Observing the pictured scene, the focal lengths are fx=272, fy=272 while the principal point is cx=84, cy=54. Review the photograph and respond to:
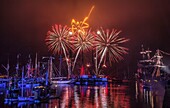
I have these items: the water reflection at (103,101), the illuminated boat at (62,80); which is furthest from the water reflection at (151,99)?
the illuminated boat at (62,80)

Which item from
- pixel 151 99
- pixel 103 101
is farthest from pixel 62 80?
pixel 103 101

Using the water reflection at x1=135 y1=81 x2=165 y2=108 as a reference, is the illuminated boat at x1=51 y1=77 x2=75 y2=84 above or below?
above

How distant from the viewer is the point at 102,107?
31.9 m

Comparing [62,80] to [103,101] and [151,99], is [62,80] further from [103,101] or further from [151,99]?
[103,101]

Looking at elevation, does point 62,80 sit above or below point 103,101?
above

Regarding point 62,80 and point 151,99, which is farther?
point 62,80

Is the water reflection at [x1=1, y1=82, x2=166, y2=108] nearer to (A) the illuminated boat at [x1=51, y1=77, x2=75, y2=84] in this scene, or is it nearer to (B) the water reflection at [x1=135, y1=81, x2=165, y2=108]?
(B) the water reflection at [x1=135, y1=81, x2=165, y2=108]

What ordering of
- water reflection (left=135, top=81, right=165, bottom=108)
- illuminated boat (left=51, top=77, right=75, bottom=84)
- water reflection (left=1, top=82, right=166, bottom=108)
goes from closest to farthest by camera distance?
water reflection (left=1, top=82, right=166, bottom=108) < water reflection (left=135, top=81, right=165, bottom=108) < illuminated boat (left=51, top=77, right=75, bottom=84)

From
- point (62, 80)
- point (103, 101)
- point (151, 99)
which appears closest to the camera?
point (103, 101)

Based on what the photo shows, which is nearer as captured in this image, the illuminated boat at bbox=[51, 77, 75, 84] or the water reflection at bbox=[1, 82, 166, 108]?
the water reflection at bbox=[1, 82, 166, 108]

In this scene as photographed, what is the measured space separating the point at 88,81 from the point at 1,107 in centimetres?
8848

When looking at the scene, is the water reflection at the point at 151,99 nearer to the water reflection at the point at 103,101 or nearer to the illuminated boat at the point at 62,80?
the water reflection at the point at 103,101

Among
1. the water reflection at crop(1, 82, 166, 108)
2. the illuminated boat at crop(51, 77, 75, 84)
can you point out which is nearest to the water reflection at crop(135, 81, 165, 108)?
the water reflection at crop(1, 82, 166, 108)

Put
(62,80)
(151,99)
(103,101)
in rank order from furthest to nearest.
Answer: (62,80) → (151,99) → (103,101)
